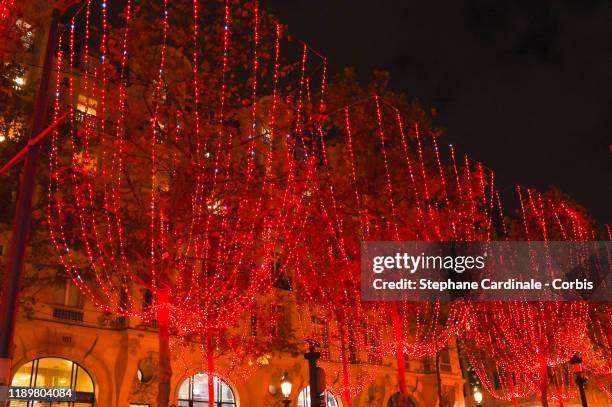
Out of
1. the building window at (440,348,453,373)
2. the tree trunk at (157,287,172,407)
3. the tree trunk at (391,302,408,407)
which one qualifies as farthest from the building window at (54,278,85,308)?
the building window at (440,348,453,373)

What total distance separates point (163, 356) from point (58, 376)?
28.2 feet

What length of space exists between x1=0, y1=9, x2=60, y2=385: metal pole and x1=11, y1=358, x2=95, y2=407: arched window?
1494cm

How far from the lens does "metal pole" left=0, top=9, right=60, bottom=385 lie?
804cm

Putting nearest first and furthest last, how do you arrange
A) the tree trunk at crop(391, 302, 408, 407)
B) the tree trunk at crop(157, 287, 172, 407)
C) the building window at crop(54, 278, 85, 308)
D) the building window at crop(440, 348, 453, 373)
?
the tree trunk at crop(157, 287, 172, 407), the tree trunk at crop(391, 302, 408, 407), the building window at crop(54, 278, 85, 308), the building window at crop(440, 348, 453, 373)

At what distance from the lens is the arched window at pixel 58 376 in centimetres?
2197

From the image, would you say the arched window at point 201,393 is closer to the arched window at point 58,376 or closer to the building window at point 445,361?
the arched window at point 58,376

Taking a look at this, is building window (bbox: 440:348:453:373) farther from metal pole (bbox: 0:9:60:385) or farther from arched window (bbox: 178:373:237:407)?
metal pole (bbox: 0:9:60:385)

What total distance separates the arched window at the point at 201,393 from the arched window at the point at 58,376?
436cm

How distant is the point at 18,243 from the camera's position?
341 inches

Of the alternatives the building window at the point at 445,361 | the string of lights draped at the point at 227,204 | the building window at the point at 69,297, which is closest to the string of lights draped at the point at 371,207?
the string of lights draped at the point at 227,204

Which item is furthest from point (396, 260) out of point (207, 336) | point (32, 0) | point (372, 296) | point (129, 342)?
point (32, 0)

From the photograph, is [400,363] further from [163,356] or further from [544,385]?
[163,356]

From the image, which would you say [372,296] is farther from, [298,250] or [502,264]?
[502,264]

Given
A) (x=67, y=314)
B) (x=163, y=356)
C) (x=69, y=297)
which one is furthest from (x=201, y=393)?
(x=163, y=356)
